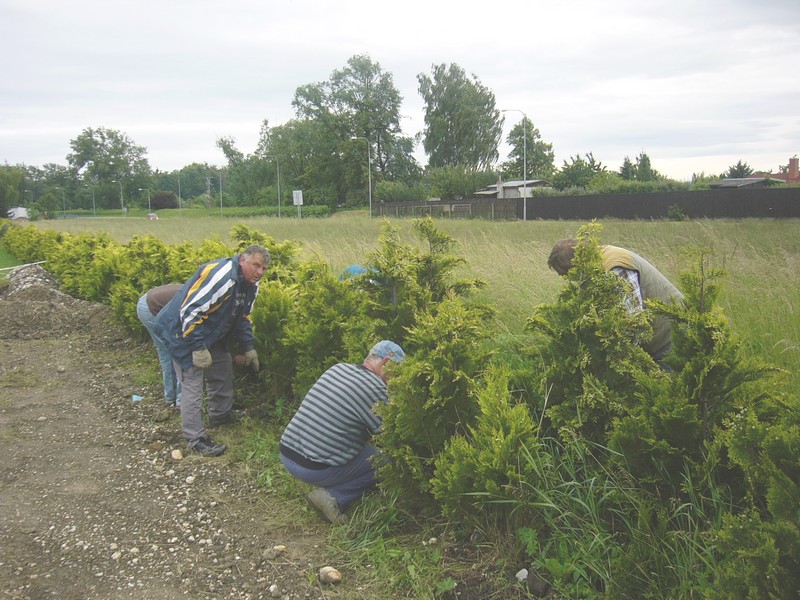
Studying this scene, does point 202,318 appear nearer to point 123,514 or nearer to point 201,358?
point 201,358

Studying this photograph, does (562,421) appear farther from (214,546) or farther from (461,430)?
(214,546)

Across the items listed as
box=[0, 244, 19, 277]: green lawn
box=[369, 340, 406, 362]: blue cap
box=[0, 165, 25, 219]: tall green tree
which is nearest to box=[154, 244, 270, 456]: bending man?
box=[369, 340, 406, 362]: blue cap

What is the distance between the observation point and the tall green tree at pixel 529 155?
3029 inches

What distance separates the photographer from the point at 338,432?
4086 millimetres

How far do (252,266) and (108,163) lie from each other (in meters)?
114

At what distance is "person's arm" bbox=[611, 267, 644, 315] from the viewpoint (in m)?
3.63

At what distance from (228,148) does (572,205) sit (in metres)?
78.4

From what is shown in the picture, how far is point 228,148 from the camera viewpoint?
106 m

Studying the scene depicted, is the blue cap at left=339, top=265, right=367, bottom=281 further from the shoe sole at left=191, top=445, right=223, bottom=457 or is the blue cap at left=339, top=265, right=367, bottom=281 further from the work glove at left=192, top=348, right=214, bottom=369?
the shoe sole at left=191, top=445, right=223, bottom=457

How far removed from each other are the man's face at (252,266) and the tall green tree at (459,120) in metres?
64.3

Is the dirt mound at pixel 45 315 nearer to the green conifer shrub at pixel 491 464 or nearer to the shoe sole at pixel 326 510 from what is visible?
the shoe sole at pixel 326 510

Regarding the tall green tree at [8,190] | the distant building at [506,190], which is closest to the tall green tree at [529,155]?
the distant building at [506,190]

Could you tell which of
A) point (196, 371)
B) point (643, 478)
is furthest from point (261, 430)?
point (643, 478)

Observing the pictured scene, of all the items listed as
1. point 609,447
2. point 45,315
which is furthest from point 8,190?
point 609,447
